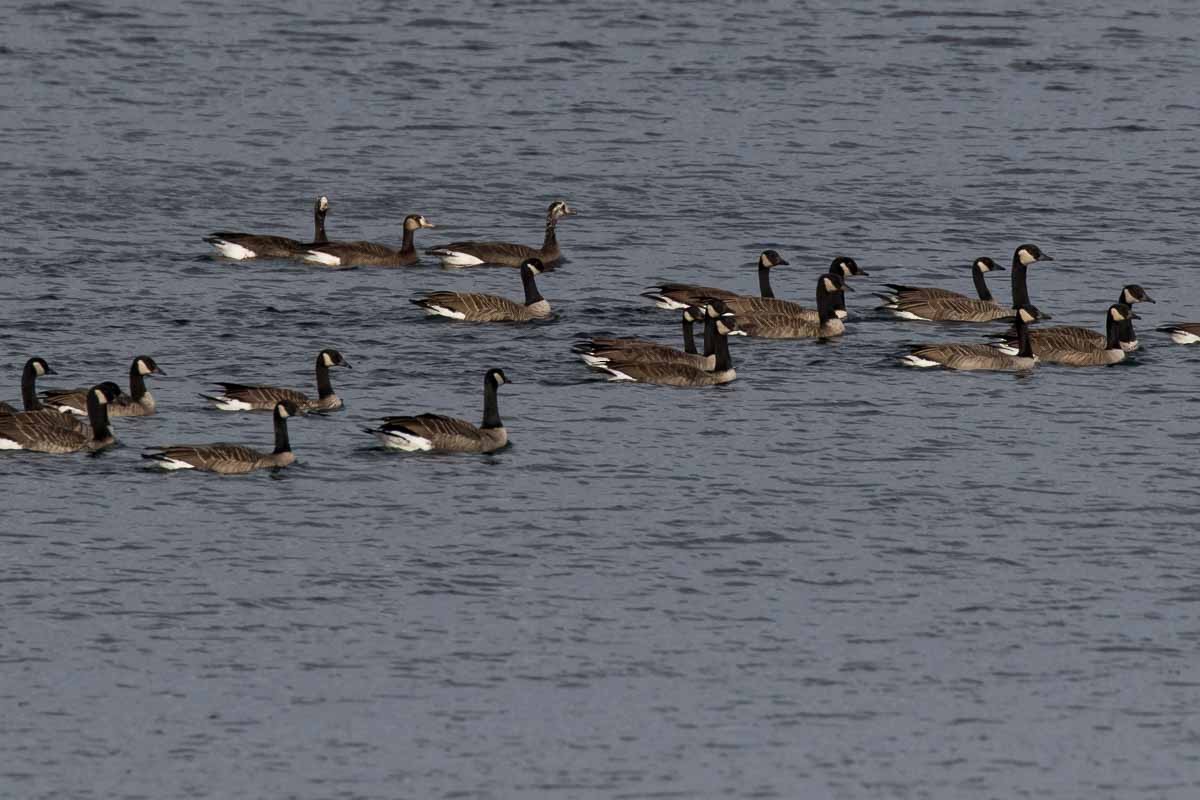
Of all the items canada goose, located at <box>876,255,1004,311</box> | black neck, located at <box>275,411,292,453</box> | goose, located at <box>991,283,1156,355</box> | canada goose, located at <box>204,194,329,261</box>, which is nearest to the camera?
black neck, located at <box>275,411,292,453</box>

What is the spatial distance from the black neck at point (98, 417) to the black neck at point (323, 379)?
8.04 ft

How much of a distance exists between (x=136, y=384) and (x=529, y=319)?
6.95 m

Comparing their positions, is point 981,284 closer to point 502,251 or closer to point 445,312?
point 502,251

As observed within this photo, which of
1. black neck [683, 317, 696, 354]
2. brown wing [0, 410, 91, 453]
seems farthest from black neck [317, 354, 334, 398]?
black neck [683, 317, 696, 354]

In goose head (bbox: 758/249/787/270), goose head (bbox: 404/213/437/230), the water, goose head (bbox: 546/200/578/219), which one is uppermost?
goose head (bbox: 546/200/578/219)

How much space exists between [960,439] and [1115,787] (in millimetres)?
9247

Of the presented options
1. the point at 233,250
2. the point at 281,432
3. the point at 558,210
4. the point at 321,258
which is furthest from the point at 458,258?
the point at 281,432

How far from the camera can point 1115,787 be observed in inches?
611

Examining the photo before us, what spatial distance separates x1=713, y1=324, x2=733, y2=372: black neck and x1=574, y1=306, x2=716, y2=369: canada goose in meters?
0.15

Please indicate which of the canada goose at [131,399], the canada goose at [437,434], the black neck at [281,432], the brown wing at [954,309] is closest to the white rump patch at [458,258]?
the brown wing at [954,309]

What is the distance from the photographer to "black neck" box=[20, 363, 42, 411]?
81.1ft

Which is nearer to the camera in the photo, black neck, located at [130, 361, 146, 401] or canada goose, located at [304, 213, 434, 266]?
black neck, located at [130, 361, 146, 401]

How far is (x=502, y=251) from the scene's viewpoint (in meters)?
33.8

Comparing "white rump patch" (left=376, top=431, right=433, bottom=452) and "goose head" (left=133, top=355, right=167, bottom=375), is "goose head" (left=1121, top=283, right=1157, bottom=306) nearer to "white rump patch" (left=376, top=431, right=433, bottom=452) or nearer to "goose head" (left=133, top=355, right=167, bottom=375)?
"white rump patch" (left=376, top=431, right=433, bottom=452)
